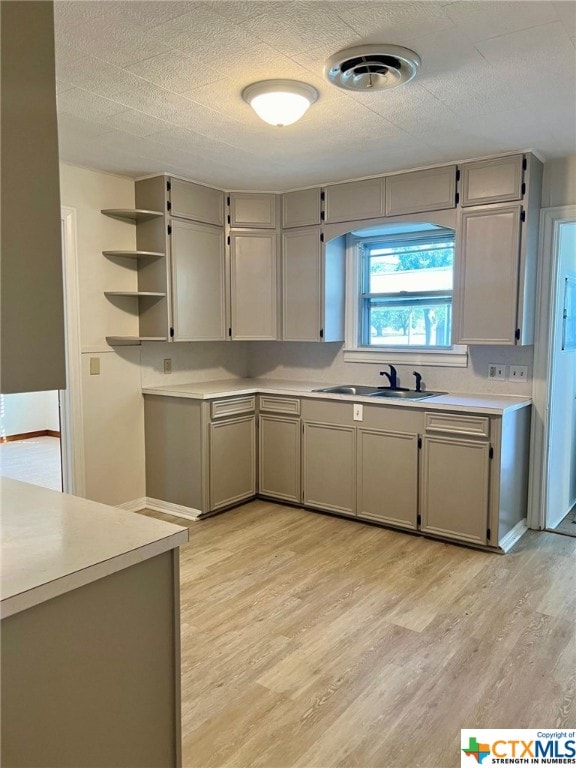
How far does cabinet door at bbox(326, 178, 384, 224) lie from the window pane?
778 mm

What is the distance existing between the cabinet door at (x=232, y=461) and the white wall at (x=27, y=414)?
407cm

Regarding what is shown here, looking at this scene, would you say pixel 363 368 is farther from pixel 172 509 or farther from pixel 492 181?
pixel 172 509

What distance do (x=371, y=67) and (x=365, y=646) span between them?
2.49 meters

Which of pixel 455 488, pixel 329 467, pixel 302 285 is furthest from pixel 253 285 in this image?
pixel 455 488

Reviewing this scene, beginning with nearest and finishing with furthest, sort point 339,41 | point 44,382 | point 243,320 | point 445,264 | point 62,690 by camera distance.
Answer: point 44,382 < point 62,690 < point 339,41 < point 445,264 < point 243,320

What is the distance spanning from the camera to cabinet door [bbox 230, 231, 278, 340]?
14.6ft

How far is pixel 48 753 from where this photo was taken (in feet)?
4.00

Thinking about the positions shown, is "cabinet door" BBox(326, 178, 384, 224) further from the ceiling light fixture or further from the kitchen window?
the ceiling light fixture

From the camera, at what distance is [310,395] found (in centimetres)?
410

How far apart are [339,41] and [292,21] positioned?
0.23 metres

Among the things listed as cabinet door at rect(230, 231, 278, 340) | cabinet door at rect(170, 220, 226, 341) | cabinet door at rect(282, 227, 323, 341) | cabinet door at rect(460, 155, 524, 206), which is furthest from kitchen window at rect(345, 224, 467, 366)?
cabinet door at rect(170, 220, 226, 341)

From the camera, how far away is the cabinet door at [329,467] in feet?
13.1

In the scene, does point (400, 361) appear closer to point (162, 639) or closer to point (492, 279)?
point (492, 279)

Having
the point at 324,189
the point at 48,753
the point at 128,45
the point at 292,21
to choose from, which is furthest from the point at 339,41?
the point at 48,753
